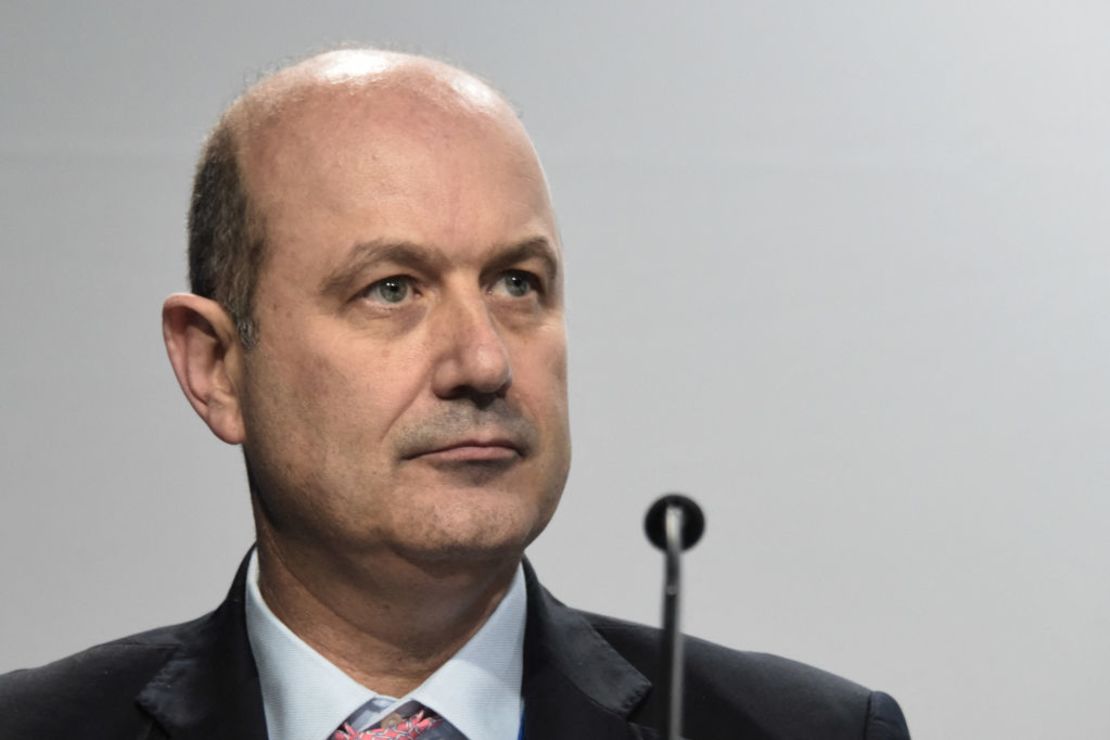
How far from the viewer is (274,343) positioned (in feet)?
6.03

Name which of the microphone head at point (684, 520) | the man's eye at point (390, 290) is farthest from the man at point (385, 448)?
the microphone head at point (684, 520)

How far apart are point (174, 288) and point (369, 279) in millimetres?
1053

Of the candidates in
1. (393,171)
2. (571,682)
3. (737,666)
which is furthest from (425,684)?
(393,171)

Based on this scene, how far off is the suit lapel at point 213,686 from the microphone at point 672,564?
741mm

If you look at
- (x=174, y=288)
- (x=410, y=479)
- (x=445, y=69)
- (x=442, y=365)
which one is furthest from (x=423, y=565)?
(x=174, y=288)

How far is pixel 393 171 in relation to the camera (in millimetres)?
1793

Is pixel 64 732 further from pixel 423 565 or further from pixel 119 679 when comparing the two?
pixel 423 565

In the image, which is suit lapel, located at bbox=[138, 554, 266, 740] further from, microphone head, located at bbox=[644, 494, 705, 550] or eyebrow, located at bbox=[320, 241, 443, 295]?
microphone head, located at bbox=[644, 494, 705, 550]

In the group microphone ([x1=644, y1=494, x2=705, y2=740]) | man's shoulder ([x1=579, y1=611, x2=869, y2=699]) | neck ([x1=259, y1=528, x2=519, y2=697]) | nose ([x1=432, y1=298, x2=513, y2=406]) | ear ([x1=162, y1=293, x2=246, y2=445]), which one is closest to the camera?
microphone ([x1=644, y1=494, x2=705, y2=740])

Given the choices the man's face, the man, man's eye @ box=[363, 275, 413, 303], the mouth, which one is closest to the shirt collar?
the man

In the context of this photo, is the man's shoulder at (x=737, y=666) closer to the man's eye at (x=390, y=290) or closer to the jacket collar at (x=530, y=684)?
the jacket collar at (x=530, y=684)

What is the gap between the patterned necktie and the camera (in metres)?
1.81

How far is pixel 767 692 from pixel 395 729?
45cm

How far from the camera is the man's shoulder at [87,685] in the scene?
195 centimetres
